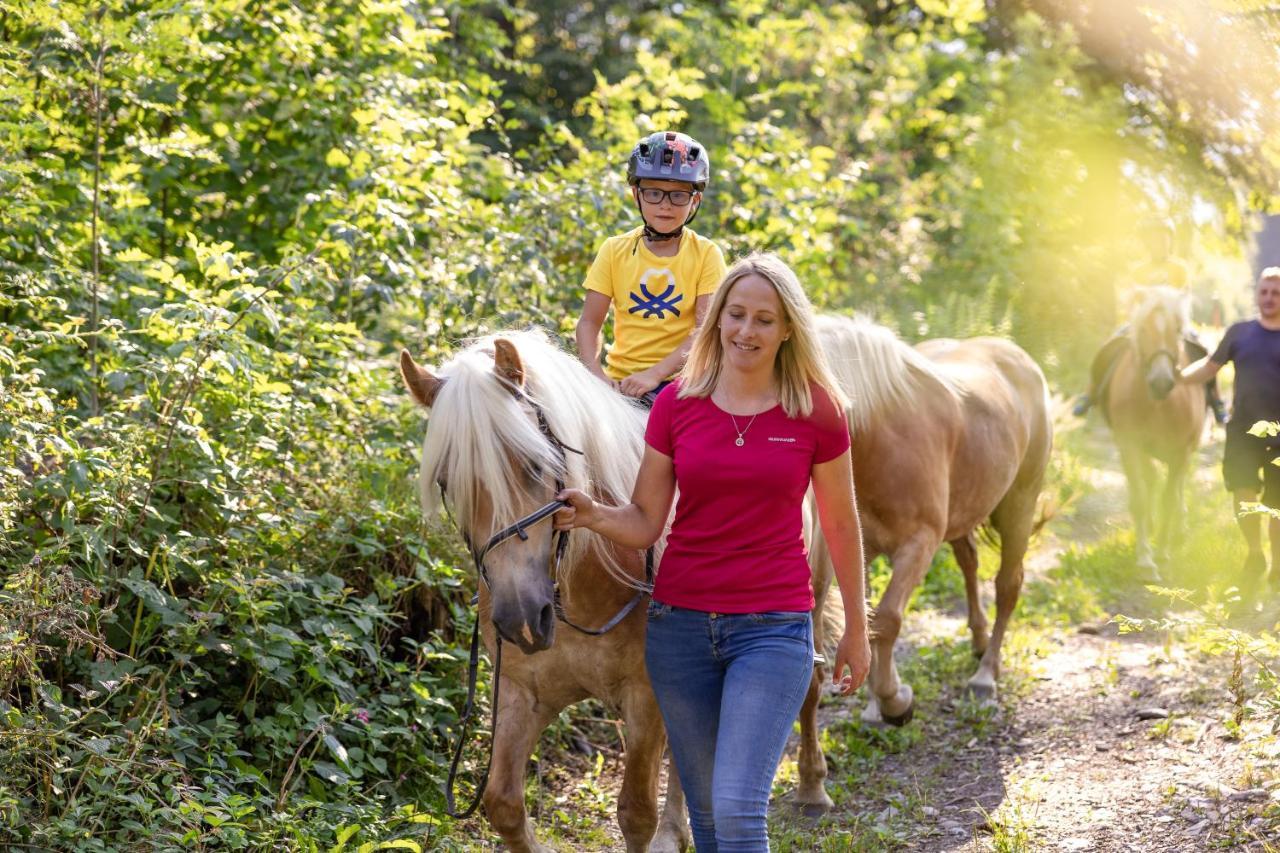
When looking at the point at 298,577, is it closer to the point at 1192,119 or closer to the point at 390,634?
the point at 390,634

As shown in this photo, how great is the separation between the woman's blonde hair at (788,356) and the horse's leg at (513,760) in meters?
1.28

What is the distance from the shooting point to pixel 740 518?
11.0ft

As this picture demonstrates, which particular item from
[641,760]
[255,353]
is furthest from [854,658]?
[255,353]

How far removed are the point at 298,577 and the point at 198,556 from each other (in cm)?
44

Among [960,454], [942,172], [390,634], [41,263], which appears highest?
[942,172]

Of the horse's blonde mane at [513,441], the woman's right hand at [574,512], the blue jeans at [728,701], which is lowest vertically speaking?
the blue jeans at [728,701]

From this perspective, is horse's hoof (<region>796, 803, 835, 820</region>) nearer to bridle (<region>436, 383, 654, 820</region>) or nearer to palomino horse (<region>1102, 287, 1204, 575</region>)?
bridle (<region>436, 383, 654, 820</region>)

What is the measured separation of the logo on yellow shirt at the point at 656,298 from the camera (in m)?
4.71

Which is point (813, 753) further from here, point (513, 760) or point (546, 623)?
point (546, 623)

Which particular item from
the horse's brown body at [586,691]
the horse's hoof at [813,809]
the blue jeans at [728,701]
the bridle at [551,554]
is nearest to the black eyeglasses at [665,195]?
the bridle at [551,554]

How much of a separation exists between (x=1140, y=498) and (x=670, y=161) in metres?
7.01

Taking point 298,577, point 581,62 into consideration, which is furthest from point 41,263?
point 581,62

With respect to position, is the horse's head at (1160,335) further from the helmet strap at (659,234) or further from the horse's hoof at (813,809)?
the helmet strap at (659,234)

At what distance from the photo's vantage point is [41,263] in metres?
5.64
